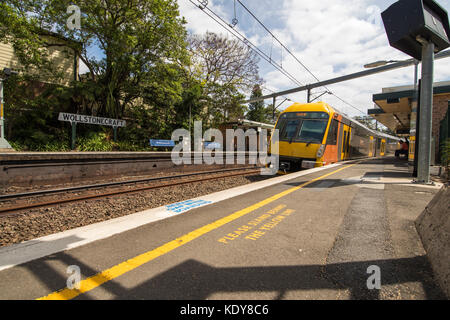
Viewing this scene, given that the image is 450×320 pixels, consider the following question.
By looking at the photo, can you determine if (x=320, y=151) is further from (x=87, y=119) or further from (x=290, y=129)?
(x=87, y=119)

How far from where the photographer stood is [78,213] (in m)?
5.04

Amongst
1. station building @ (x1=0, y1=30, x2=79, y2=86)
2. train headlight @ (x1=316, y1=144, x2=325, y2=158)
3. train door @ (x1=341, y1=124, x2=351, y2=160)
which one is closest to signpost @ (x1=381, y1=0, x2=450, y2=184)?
train headlight @ (x1=316, y1=144, x2=325, y2=158)

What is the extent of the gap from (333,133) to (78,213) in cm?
984

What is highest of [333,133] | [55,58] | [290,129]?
[55,58]

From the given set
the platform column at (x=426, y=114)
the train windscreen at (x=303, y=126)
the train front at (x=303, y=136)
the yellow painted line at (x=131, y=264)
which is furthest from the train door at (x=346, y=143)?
the yellow painted line at (x=131, y=264)

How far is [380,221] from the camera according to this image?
11.3 feet

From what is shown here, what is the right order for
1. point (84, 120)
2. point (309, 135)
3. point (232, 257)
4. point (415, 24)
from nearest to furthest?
1. point (232, 257)
2. point (415, 24)
3. point (309, 135)
4. point (84, 120)

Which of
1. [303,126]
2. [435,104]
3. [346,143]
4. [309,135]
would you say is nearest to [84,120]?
[303,126]

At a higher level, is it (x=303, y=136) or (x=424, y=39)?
(x=424, y=39)

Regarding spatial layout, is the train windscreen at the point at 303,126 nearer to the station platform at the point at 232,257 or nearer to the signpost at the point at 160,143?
the station platform at the point at 232,257

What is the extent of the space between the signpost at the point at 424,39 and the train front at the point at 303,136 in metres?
3.29

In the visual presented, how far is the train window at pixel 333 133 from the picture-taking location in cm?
1001

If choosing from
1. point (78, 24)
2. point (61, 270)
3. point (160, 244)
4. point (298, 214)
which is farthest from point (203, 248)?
point (78, 24)

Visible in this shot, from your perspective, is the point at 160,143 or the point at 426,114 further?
the point at 160,143
